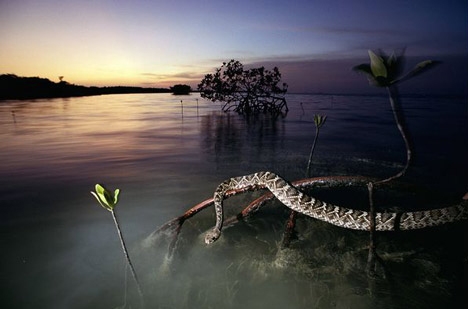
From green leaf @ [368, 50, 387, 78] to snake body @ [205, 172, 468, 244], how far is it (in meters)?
2.78

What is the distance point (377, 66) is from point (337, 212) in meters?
3.08

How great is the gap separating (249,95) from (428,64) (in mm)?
45015

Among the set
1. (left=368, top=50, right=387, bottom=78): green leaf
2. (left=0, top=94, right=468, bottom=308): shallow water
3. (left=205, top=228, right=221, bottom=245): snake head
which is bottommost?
(left=0, top=94, right=468, bottom=308): shallow water

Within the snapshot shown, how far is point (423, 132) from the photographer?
31.3 m

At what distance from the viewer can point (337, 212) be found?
5820 millimetres

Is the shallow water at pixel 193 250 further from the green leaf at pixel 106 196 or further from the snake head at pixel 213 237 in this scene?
the green leaf at pixel 106 196

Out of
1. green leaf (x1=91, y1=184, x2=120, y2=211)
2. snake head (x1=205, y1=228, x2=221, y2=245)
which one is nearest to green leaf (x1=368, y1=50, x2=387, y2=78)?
green leaf (x1=91, y1=184, x2=120, y2=211)

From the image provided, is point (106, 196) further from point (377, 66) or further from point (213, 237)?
point (377, 66)

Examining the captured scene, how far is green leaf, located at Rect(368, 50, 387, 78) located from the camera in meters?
3.93

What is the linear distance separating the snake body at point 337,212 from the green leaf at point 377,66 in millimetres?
2778

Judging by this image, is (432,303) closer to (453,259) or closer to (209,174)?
(453,259)

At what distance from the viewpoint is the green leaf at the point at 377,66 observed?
12.9ft

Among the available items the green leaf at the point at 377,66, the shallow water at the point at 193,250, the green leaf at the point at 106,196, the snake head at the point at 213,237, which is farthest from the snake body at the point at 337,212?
the green leaf at the point at 377,66

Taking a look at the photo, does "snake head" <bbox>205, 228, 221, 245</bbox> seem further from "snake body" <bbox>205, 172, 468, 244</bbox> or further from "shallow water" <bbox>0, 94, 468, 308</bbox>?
"shallow water" <bbox>0, 94, 468, 308</bbox>
